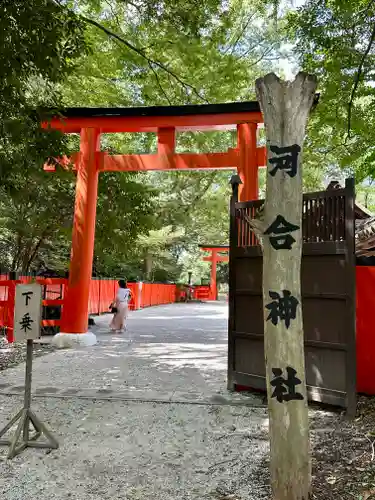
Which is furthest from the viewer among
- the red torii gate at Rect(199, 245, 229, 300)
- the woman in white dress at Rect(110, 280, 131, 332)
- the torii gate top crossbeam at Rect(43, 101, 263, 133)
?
the red torii gate at Rect(199, 245, 229, 300)

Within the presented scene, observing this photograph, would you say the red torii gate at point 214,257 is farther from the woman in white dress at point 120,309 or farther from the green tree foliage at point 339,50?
the green tree foliage at point 339,50

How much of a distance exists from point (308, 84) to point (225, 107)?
6.26 metres

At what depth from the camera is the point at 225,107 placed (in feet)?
28.1

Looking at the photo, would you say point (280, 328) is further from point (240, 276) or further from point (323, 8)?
point (323, 8)

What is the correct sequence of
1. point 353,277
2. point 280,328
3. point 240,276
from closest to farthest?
1. point 280,328
2. point 353,277
3. point 240,276

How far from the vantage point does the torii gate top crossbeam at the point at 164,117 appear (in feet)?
28.1

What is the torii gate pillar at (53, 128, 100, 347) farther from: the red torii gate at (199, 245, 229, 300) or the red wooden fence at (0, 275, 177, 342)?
the red torii gate at (199, 245, 229, 300)

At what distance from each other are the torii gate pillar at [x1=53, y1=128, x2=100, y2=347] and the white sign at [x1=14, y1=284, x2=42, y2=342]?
5.01 meters

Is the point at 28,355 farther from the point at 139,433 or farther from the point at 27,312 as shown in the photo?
the point at 139,433

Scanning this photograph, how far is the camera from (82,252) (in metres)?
8.79

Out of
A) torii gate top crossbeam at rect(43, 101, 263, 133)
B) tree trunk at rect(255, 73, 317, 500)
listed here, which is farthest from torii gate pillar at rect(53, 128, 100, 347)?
tree trunk at rect(255, 73, 317, 500)

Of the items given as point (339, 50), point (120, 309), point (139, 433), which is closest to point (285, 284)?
point (139, 433)

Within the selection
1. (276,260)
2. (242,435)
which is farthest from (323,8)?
(242,435)

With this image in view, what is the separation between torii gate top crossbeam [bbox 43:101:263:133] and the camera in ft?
28.1
